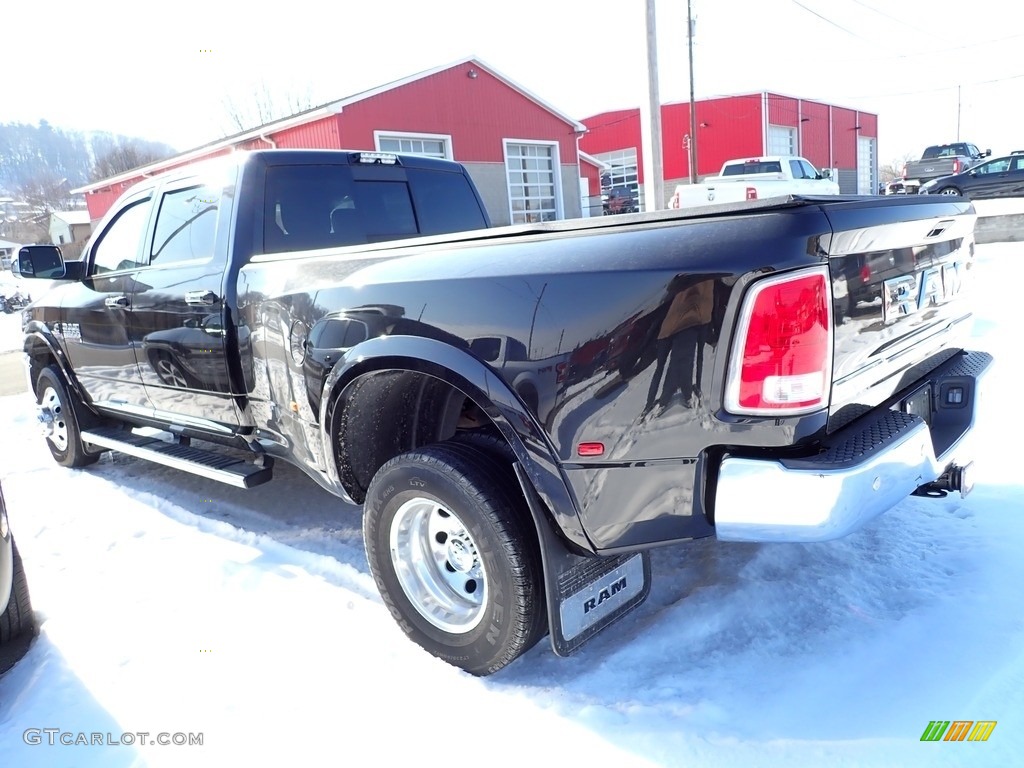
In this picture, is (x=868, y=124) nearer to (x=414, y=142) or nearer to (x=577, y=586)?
(x=414, y=142)

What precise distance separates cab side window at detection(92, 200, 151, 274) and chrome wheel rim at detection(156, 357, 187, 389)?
70 centimetres

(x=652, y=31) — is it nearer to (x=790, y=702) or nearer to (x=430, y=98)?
(x=430, y=98)

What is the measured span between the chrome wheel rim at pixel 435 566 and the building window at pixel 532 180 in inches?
760

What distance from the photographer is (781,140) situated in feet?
111

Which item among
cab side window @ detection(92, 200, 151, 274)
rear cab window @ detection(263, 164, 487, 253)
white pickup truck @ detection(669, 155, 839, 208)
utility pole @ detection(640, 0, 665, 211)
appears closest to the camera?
rear cab window @ detection(263, 164, 487, 253)

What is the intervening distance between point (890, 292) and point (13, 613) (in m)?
3.41

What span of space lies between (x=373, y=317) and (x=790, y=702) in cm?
187

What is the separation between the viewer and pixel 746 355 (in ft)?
6.19

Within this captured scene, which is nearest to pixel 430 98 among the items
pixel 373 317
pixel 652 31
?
pixel 652 31

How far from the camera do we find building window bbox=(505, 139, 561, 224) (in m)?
21.5

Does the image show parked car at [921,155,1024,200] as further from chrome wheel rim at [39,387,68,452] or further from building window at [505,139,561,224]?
chrome wheel rim at [39,387,68,452]

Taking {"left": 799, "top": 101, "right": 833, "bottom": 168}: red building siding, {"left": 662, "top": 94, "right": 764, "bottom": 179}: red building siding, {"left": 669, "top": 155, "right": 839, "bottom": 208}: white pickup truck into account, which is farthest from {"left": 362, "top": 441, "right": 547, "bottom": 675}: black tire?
{"left": 799, "top": 101, "right": 833, "bottom": 168}: red building siding

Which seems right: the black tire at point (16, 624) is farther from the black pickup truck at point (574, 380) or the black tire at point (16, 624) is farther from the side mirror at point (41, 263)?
the side mirror at point (41, 263)

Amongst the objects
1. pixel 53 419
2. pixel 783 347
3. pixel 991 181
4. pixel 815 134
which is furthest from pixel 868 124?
pixel 783 347
